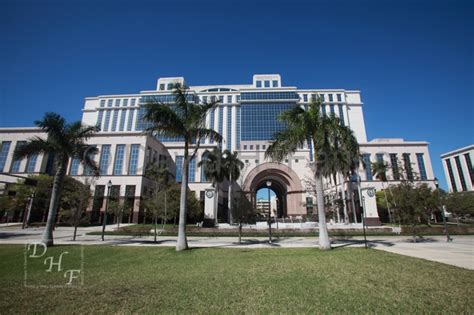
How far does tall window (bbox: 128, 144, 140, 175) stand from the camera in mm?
40156

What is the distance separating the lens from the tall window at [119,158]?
1587 inches

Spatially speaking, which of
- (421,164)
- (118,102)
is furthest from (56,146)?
(118,102)

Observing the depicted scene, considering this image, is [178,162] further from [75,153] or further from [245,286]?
[245,286]

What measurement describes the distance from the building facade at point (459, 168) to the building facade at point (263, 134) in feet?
83.5

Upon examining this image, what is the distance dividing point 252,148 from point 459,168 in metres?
68.6

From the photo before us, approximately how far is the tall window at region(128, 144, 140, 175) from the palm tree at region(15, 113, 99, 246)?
24.8 m

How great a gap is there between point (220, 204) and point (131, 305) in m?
44.5

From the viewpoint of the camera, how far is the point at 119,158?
134ft

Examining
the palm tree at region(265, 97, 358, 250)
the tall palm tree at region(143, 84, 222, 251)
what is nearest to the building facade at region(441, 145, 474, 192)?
the palm tree at region(265, 97, 358, 250)

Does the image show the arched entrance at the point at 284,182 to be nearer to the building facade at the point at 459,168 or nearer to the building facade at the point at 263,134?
the building facade at the point at 263,134

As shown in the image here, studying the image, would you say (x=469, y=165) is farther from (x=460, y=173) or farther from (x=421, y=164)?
(x=421, y=164)

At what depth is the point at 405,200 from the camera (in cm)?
1844

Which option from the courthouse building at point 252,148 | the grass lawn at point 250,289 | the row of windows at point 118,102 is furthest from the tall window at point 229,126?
the grass lawn at point 250,289

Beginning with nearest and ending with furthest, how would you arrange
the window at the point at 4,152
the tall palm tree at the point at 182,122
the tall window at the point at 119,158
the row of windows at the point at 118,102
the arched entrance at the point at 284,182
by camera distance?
the tall palm tree at the point at 182,122, the tall window at the point at 119,158, the window at the point at 4,152, the arched entrance at the point at 284,182, the row of windows at the point at 118,102
